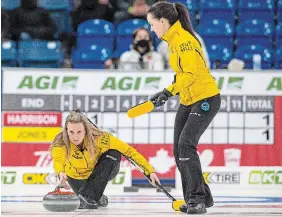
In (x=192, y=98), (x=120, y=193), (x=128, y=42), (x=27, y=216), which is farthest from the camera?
(x=128, y=42)

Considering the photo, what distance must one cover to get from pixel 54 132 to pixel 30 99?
0.47m

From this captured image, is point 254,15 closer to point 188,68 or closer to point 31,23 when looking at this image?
point 31,23

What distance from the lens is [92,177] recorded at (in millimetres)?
6219

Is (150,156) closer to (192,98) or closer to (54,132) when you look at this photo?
(54,132)

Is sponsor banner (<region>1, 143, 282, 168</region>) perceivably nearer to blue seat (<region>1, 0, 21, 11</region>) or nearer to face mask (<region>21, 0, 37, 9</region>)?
face mask (<region>21, 0, 37, 9</region>)

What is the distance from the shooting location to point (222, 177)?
29.1 ft

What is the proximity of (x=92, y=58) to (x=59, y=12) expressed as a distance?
1.50 metres

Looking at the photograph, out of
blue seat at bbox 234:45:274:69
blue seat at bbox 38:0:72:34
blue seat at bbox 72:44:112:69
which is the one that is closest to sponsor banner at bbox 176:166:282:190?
blue seat at bbox 234:45:274:69

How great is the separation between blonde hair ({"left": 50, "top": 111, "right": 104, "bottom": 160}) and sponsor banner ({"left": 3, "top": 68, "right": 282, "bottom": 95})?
7.96ft

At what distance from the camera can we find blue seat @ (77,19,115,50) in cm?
1160

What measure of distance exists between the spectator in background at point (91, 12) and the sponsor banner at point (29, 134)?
12.0 feet

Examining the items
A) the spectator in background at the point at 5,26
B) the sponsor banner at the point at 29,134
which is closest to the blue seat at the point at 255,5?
the spectator in background at the point at 5,26

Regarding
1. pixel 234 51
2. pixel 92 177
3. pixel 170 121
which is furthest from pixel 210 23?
pixel 92 177

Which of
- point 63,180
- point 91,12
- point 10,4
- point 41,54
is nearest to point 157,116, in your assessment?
point 41,54
